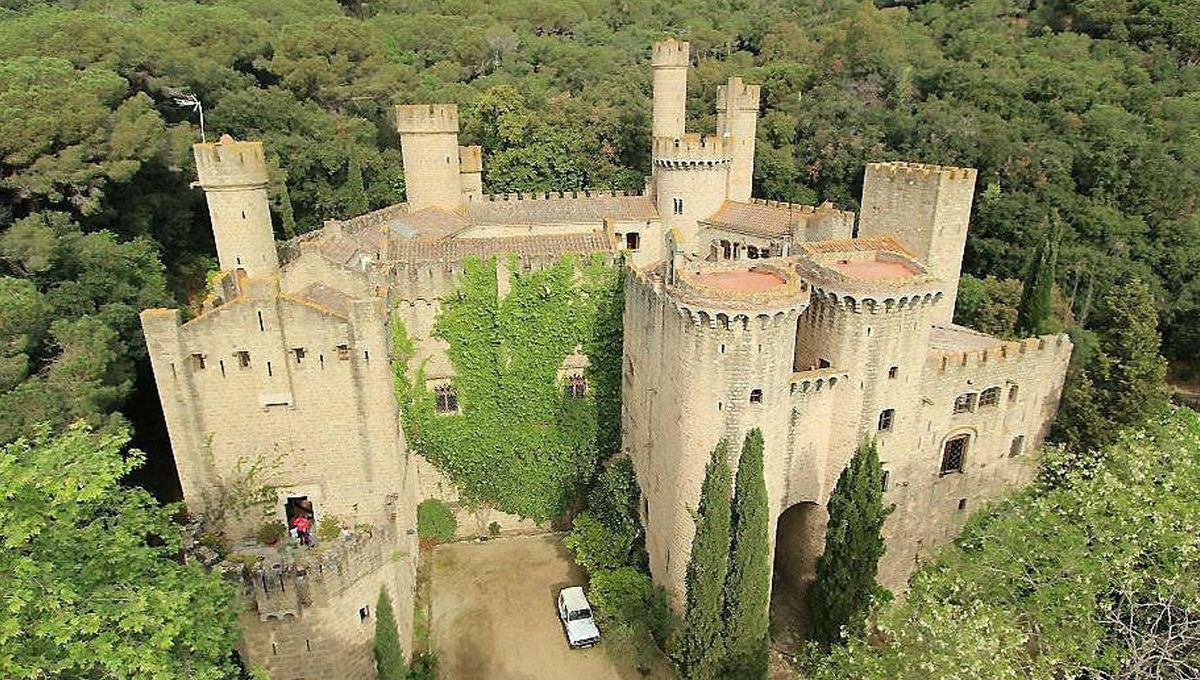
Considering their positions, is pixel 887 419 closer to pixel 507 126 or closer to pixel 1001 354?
pixel 1001 354

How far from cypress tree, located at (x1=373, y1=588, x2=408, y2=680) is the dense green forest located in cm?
1118

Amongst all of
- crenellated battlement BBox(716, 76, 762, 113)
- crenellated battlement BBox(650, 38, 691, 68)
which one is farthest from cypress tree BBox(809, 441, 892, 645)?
crenellated battlement BBox(650, 38, 691, 68)

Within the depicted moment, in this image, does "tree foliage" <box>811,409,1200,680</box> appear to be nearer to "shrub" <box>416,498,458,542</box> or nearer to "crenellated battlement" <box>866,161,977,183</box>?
"crenellated battlement" <box>866,161,977,183</box>

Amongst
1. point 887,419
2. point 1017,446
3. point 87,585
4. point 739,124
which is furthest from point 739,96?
point 87,585

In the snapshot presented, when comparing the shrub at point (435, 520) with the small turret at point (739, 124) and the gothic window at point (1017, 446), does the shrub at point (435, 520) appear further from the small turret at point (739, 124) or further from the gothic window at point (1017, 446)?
the small turret at point (739, 124)

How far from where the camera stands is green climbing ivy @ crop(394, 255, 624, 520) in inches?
944

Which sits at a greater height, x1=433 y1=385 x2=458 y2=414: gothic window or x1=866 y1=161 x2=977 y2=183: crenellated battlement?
x1=866 y1=161 x2=977 y2=183: crenellated battlement

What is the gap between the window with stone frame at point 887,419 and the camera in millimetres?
20375

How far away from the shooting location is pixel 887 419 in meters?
20.5

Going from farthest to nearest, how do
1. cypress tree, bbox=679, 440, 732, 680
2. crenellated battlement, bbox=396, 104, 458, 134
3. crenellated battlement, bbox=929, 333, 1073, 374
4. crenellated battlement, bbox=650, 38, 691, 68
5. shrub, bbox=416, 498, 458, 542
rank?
crenellated battlement, bbox=650, 38, 691, 68 < crenellated battlement, bbox=396, 104, 458, 134 < shrub, bbox=416, 498, 458, 542 < crenellated battlement, bbox=929, 333, 1073, 374 < cypress tree, bbox=679, 440, 732, 680

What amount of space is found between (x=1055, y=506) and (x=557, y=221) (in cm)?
2141

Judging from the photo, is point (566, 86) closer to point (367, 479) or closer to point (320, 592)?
point (367, 479)

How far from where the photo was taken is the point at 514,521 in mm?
26578

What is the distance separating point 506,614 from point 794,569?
892cm
